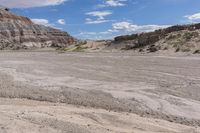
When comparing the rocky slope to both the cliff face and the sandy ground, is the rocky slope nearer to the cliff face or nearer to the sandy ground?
the sandy ground

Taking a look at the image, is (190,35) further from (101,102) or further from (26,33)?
(26,33)

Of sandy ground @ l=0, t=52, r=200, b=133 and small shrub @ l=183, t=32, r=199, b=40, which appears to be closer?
sandy ground @ l=0, t=52, r=200, b=133

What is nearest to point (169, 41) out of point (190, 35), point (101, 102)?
point (190, 35)

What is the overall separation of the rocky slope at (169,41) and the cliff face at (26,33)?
190ft

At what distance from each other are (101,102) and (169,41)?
31.5 m

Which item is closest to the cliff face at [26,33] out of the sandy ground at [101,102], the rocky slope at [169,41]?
the rocky slope at [169,41]

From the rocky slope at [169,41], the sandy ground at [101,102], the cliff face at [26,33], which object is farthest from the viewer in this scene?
the cliff face at [26,33]

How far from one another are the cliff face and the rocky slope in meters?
57.8

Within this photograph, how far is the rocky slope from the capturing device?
126 ft

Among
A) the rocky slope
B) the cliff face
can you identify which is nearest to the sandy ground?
the rocky slope

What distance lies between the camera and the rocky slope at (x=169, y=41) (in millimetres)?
38375

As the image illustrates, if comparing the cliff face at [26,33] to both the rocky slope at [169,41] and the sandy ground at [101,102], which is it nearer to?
the rocky slope at [169,41]

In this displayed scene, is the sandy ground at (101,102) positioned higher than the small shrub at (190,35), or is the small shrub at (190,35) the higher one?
the small shrub at (190,35)

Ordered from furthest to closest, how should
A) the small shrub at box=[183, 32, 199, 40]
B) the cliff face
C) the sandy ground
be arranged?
the cliff face → the small shrub at box=[183, 32, 199, 40] → the sandy ground
